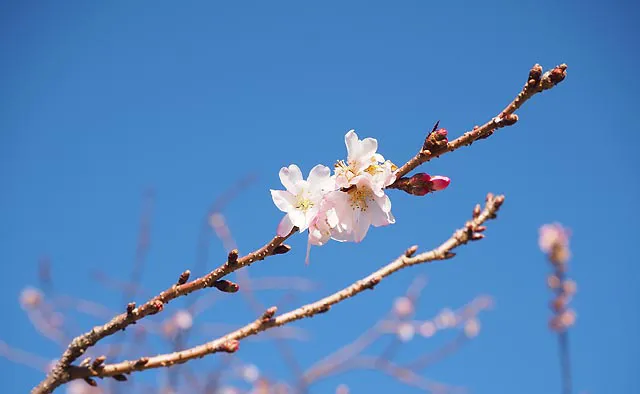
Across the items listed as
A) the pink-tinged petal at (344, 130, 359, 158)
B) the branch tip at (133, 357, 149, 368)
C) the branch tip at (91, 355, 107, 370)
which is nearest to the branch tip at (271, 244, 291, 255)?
the pink-tinged petal at (344, 130, 359, 158)

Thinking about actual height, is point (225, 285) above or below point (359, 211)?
below

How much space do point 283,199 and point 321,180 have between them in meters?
0.14

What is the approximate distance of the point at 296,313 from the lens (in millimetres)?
1712

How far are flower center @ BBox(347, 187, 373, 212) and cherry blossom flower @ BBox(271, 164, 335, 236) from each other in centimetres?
7

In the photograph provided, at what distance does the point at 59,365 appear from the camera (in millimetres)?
1647

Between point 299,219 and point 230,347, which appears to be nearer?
point 299,219

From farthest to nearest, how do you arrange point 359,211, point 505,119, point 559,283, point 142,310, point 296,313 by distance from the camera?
point 559,283 → point 296,313 → point 359,211 → point 142,310 → point 505,119

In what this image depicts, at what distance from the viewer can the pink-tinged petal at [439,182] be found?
1.47 meters

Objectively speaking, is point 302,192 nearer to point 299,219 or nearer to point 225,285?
point 299,219

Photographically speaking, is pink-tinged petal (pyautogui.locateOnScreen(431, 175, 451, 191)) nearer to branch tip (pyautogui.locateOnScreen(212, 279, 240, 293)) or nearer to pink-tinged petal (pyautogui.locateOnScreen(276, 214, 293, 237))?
pink-tinged petal (pyautogui.locateOnScreen(276, 214, 293, 237))

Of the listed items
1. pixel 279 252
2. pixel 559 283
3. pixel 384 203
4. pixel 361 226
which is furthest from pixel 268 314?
pixel 559 283

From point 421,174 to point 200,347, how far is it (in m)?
0.90

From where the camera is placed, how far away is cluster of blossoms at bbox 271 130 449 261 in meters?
1.53

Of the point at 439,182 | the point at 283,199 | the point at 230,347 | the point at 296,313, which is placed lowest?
the point at 230,347
